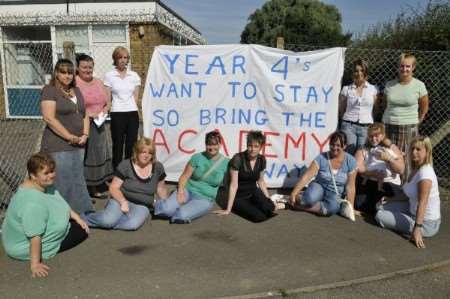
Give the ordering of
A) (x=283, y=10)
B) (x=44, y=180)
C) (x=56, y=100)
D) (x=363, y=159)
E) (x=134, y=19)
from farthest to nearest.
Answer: (x=283, y=10) → (x=134, y=19) → (x=363, y=159) → (x=56, y=100) → (x=44, y=180)

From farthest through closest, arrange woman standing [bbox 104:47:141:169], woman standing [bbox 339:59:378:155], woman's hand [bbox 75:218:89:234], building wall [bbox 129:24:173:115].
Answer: building wall [bbox 129:24:173:115] < woman standing [bbox 104:47:141:169] < woman standing [bbox 339:59:378:155] < woman's hand [bbox 75:218:89:234]

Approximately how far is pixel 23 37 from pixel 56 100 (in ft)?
39.3

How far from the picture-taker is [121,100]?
5.28 m

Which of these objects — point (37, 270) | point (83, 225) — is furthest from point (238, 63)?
point (37, 270)

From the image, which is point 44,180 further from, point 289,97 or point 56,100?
point 289,97

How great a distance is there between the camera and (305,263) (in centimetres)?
356

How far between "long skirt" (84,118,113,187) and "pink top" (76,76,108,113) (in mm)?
197

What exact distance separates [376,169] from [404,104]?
2.75ft

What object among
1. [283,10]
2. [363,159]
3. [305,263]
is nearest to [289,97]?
[363,159]

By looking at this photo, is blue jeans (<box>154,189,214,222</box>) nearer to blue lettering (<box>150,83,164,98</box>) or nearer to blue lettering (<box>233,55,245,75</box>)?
blue lettering (<box>150,83,164,98</box>)

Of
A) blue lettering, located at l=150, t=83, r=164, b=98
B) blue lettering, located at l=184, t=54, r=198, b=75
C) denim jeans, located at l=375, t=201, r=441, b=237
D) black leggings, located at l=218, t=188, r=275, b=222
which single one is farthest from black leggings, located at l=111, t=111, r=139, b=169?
denim jeans, located at l=375, t=201, r=441, b=237

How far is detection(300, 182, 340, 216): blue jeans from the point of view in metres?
4.65

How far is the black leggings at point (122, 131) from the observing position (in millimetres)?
5316

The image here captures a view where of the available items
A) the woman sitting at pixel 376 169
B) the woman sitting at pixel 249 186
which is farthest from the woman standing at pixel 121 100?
the woman sitting at pixel 376 169
